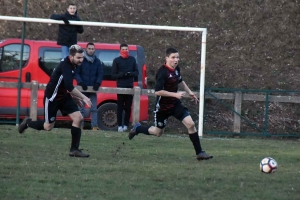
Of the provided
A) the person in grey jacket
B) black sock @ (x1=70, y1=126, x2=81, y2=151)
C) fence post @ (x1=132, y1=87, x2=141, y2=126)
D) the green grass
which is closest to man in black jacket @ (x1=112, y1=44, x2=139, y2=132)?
fence post @ (x1=132, y1=87, x2=141, y2=126)

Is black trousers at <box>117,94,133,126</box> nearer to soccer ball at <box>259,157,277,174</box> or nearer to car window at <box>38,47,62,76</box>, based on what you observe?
car window at <box>38,47,62,76</box>

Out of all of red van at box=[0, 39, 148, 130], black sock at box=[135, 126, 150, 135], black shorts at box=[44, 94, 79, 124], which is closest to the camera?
black shorts at box=[44, 94, 79, 124]

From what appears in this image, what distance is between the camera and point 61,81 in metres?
10.8

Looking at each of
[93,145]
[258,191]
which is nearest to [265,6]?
[93,145]

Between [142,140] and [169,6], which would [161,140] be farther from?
[169,6]

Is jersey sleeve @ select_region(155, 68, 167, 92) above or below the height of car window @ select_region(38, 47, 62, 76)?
below

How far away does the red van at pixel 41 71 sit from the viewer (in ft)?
58.8

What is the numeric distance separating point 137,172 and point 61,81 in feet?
7.49

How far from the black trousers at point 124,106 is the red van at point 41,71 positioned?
36.3 inches

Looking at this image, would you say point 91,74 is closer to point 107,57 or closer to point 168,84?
point 107,57

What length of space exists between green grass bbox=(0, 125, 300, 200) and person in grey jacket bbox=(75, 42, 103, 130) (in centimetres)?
296

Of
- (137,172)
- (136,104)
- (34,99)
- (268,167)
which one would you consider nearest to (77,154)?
(137,172)

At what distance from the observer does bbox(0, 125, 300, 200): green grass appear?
7.82 metres

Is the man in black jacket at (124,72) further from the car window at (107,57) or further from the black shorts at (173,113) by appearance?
the black shorts at (173,113)
